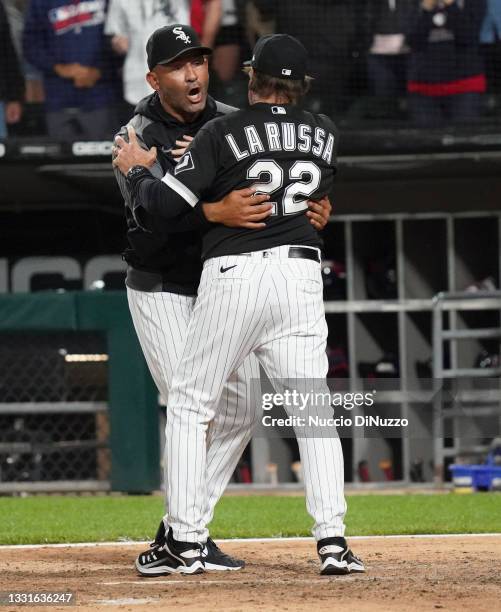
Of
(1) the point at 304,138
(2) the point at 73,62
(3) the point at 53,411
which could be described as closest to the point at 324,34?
(2) the point at 73,62

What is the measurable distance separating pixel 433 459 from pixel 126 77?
13.6 ft

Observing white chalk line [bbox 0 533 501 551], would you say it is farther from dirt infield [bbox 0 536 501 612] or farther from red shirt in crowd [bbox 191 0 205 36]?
red shirt in crowd [bbox 191 0 205 36]

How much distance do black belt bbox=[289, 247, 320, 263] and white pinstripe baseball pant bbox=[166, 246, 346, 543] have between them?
0.02 meters

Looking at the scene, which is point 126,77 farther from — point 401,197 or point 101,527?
point 101,527

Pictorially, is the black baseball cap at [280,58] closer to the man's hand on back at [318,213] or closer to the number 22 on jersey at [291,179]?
the number 22 on jersey at [291,179]

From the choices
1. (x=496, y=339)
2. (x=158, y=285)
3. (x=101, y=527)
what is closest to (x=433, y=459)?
(x=496, y=339)

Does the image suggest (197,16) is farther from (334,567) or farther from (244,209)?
(334,567)

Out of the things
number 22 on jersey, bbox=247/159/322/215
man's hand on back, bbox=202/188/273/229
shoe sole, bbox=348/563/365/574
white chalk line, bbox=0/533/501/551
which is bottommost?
white chalk line, bbox=0/533/501/551

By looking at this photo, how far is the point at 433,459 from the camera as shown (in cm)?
1115

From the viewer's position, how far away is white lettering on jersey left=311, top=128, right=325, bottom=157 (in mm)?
4395

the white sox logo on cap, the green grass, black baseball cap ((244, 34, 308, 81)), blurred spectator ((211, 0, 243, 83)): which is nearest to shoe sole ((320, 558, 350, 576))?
black baseball cap ((244, 34, 308, 81))

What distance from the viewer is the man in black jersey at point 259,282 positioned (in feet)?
14.1

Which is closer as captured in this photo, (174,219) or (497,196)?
(174,219)

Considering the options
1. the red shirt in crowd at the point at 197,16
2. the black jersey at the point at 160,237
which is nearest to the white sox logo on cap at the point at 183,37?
the black jersey at the point at 160,237
